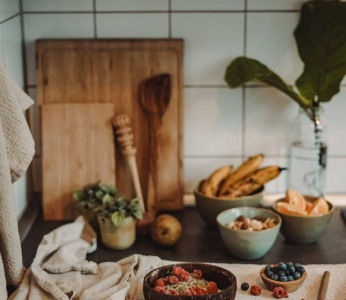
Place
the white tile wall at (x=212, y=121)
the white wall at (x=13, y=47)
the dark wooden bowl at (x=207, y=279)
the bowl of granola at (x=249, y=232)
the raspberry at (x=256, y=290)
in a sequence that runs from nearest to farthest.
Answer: the dark wooden bowl at (x=207, y=279) < the raspberry at (x=256, y=290) < the bowl of granola at (x=249, y=232) < the white wall at (x=13, y=47) < the white tile wall at (x=212, y=121)

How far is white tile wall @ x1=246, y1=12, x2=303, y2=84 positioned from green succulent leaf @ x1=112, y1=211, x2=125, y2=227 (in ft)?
1.85

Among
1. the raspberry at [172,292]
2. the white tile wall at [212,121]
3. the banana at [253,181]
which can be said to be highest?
the white tile wall at [212,121]

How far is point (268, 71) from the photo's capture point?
128 centimetres

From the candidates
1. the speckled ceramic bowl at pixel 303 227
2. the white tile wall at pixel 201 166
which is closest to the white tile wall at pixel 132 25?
the white tile wall at pixel 201 166

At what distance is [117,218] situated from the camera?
113 centimetres

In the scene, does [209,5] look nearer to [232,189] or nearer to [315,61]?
[315,61]

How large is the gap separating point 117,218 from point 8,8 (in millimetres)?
565

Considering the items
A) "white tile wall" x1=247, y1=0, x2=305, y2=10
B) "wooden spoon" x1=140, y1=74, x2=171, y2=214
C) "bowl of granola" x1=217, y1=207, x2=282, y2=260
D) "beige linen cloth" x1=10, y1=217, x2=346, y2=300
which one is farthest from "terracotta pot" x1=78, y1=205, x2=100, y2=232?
"white tile wall" x1=247, y1=0, x2=305, y2=10

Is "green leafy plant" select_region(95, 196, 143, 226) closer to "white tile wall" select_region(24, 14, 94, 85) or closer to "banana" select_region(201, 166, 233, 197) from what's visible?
"banana" select_region(201, 166, 233, 197)

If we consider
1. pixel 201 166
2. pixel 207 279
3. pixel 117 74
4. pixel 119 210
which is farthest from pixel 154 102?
pixel 207 279

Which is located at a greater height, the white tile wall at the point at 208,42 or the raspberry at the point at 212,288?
the white tile wall at the point at 208,42

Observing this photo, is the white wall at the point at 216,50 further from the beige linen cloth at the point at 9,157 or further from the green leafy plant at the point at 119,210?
the beige linen cloth at the point at 9,157

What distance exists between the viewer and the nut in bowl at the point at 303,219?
1151mm

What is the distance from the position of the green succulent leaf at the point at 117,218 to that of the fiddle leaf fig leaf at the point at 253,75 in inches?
17.6
